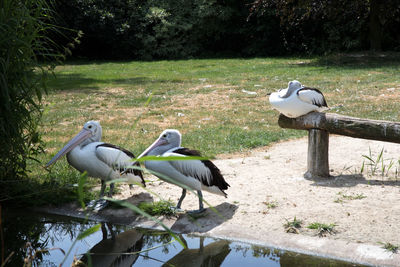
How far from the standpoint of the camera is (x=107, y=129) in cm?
862

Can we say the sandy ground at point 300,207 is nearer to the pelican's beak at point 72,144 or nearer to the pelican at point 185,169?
the pelican at point 185,169

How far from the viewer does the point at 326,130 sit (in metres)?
5.77

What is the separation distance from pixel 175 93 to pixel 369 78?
4889 millimetres

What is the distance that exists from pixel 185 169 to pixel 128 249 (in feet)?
3.01

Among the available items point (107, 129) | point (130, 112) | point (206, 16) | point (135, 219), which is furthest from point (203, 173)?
point (206, 16)

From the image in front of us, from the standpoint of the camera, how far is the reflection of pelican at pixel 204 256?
3.96 metres

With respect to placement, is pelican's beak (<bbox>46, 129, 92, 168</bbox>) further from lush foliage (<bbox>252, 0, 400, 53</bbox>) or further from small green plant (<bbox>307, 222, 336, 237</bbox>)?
lush foliage (<bbox>252, 0, 400, 53</bbox>)

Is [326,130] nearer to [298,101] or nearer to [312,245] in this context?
[298,101]

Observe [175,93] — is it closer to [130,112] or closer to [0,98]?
[130,112]

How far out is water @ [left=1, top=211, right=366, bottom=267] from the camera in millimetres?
3975

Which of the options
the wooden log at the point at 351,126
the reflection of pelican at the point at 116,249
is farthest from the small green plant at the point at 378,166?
the reflection of pelican at the point at 116,249

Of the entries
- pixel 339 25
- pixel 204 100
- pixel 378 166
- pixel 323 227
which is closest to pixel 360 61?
pixel 339 25

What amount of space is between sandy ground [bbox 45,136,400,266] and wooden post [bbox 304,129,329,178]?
0.47 feet

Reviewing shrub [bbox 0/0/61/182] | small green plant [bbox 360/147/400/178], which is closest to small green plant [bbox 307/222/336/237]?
small green plant [bbox 360/147/400/178]
